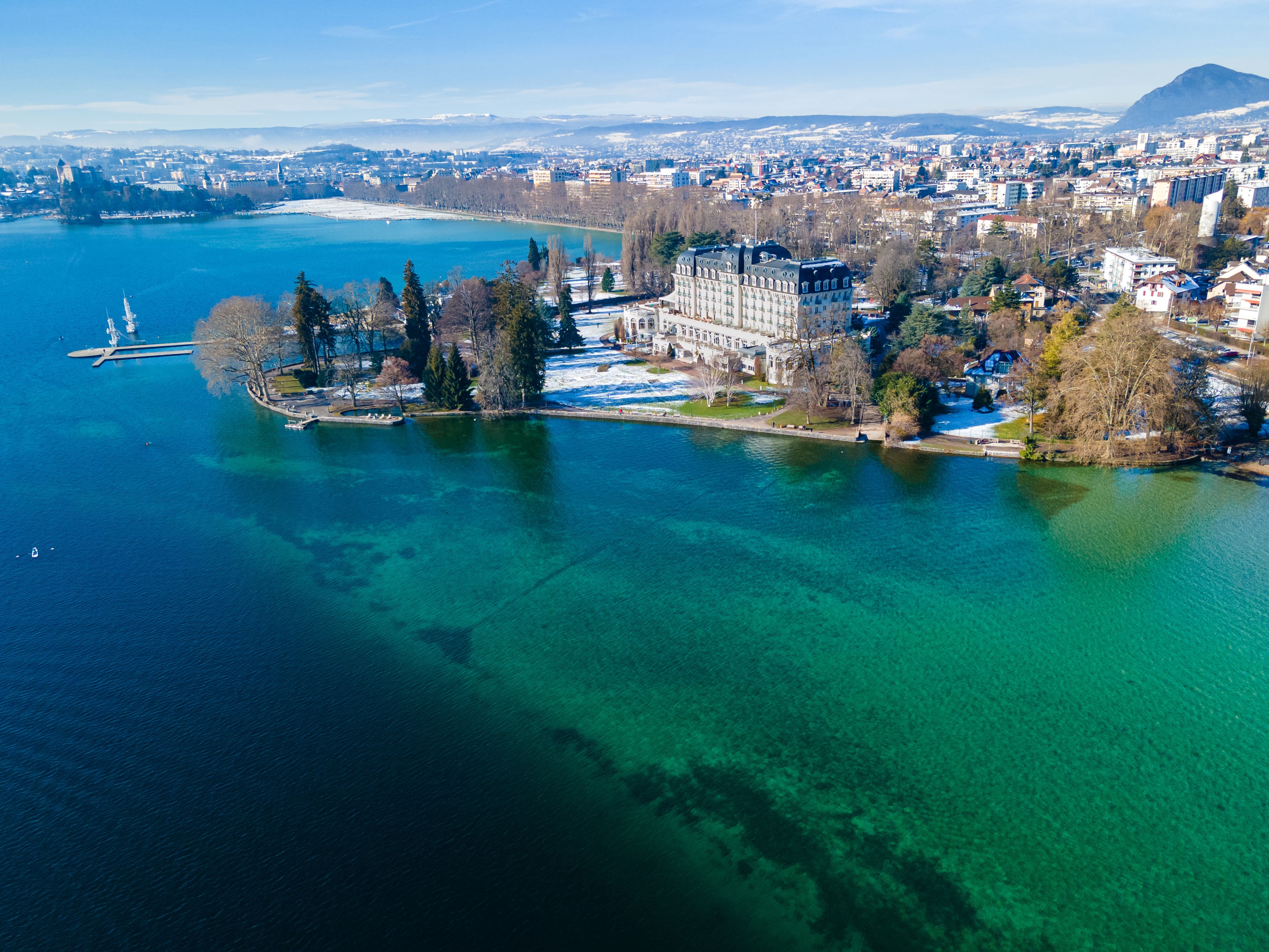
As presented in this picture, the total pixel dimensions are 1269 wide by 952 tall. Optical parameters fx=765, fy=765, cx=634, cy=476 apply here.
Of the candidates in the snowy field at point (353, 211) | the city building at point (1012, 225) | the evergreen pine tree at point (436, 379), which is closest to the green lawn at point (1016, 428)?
the evergreen pine tree at point (436, 379)

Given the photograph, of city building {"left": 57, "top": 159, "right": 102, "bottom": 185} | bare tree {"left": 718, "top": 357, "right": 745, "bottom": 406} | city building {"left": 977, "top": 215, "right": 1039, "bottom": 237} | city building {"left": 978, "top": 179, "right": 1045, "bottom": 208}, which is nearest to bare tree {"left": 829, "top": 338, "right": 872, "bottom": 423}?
bare tree {"left": 718, "top": 357, "right": 745, "bottom": 406}

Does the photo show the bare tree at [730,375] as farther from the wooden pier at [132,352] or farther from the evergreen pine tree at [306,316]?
the wooden pier at [132,352]

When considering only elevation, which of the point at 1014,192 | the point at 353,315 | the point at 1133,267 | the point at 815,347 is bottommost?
the point at 815,347

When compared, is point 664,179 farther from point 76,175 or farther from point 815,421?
point 815,421

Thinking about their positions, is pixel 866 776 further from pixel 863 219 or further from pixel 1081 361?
pixel 863 219

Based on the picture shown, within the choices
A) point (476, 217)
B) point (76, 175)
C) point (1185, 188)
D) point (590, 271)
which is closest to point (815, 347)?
point (590, 271)

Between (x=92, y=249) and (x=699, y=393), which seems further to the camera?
(x=92, y=249)

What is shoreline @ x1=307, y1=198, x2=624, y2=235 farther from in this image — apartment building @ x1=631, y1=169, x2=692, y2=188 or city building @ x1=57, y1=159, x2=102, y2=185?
city building @ x1=57, y1=159, x2=102, y2=185

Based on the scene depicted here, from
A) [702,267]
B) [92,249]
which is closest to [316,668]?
[702,267]
